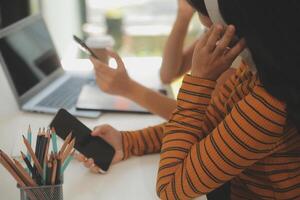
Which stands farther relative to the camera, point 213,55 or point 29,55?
point 29,55

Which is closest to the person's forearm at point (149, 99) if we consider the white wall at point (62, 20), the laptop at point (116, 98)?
the laptop at point (116, 98)

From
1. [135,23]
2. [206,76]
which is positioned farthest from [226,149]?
[135,23]

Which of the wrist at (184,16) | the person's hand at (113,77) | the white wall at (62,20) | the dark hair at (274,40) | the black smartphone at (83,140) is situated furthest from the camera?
the white wall at (62,20)

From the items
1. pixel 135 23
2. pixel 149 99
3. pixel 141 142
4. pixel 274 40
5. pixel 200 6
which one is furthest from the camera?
pixel 135 23

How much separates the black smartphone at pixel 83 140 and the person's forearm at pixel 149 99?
181 mm

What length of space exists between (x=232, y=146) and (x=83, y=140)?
1.19 feet

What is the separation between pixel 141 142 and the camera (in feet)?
3.06

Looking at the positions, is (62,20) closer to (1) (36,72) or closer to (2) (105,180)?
(1) (36,72)

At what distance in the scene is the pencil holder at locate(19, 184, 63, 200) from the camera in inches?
25.3

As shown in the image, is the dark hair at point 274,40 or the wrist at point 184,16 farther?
the wrist at point 184,16

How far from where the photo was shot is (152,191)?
2.58ft

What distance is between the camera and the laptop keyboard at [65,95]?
121 centimetres

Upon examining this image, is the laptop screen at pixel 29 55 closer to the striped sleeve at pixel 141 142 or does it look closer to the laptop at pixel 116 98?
the laptop at pixel 116 98

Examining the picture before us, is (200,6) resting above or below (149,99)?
Result: above
